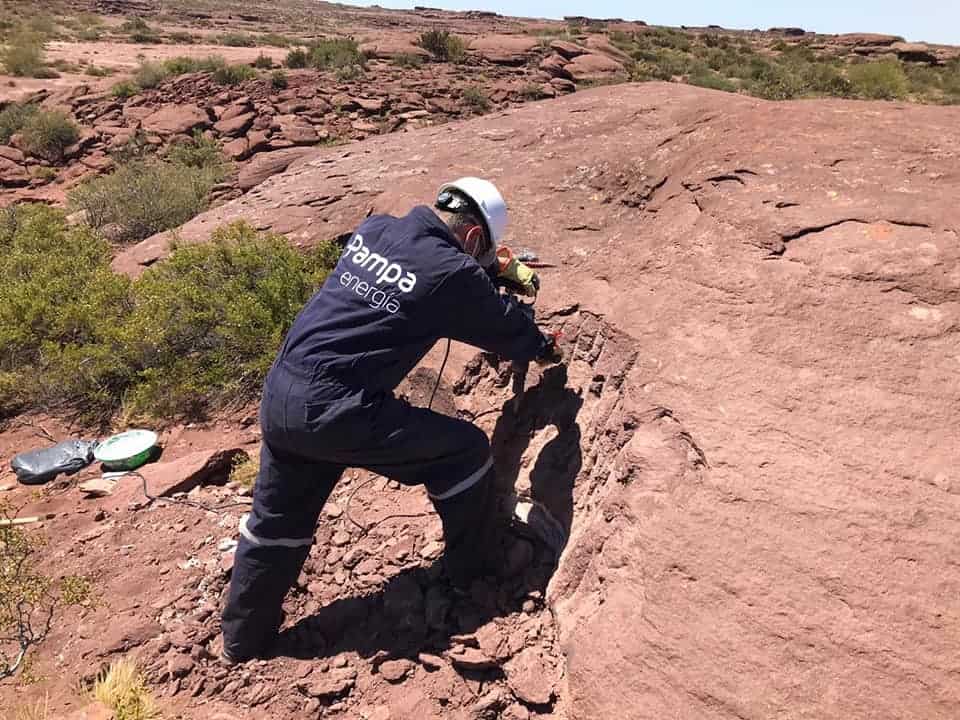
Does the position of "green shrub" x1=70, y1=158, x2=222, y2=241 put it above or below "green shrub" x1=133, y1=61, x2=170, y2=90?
below

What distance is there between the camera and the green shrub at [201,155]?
12.3 m

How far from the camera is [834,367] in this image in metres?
2.45

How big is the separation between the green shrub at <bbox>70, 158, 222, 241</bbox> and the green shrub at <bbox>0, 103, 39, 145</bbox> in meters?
7.17

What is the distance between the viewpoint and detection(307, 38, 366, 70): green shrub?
17781 mm

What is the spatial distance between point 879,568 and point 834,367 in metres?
0.77

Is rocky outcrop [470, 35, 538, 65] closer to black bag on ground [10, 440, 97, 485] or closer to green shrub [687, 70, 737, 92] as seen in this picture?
green shrub [687, 70, 737, 92]

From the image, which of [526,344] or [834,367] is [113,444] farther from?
[834,367]

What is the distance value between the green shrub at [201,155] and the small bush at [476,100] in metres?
5.35

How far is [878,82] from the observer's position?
17.1 metres

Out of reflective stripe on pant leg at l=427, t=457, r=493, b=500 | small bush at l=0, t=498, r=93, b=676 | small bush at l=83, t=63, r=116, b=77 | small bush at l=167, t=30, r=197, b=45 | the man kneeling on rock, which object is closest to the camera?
the man kneeling on rock

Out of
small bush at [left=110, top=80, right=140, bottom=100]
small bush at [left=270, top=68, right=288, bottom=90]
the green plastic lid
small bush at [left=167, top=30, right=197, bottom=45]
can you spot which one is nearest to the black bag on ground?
the green plastic lid

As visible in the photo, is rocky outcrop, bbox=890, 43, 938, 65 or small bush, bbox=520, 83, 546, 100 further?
rocky outcrop, bbox=890, 43, 938, 65

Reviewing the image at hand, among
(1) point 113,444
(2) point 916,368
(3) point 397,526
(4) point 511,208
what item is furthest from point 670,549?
(1) point 113,444

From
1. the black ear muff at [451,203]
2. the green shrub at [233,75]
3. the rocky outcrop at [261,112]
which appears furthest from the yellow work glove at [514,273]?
the green shrub at [233,75]
